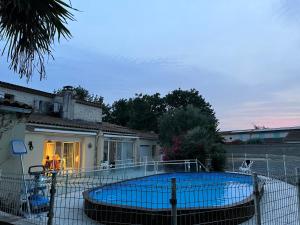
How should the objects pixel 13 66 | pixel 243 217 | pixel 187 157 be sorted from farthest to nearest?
pixel 187 157 → pixel 243 217 → pixel 13 66

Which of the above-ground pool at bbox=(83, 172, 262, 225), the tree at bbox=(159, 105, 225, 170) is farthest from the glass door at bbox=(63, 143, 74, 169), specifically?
the above-ground pool at bbox=(83, 172, 262, 225)

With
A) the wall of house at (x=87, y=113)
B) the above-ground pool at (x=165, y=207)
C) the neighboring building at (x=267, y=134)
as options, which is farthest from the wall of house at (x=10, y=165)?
the neighboring building at (x=267, y=134)

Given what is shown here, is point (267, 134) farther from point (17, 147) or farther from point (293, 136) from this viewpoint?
point (17, 147)

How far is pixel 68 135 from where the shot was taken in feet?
78.1

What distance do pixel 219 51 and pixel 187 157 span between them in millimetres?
9509

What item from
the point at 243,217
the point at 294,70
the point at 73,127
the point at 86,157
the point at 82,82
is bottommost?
the point at 243,217

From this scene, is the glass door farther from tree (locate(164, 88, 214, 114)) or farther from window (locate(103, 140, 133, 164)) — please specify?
tree (locate(164, 88, 214, 114))

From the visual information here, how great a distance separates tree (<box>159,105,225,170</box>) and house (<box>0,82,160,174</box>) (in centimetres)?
336

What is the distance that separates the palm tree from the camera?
529 centimetres

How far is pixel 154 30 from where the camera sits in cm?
1950

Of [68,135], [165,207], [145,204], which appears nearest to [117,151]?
[68,135]

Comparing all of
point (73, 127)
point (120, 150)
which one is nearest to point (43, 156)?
point (73, 127)

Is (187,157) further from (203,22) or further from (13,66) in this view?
(13,66)

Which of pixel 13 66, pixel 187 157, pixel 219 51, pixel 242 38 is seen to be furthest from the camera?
pixel 187 157
